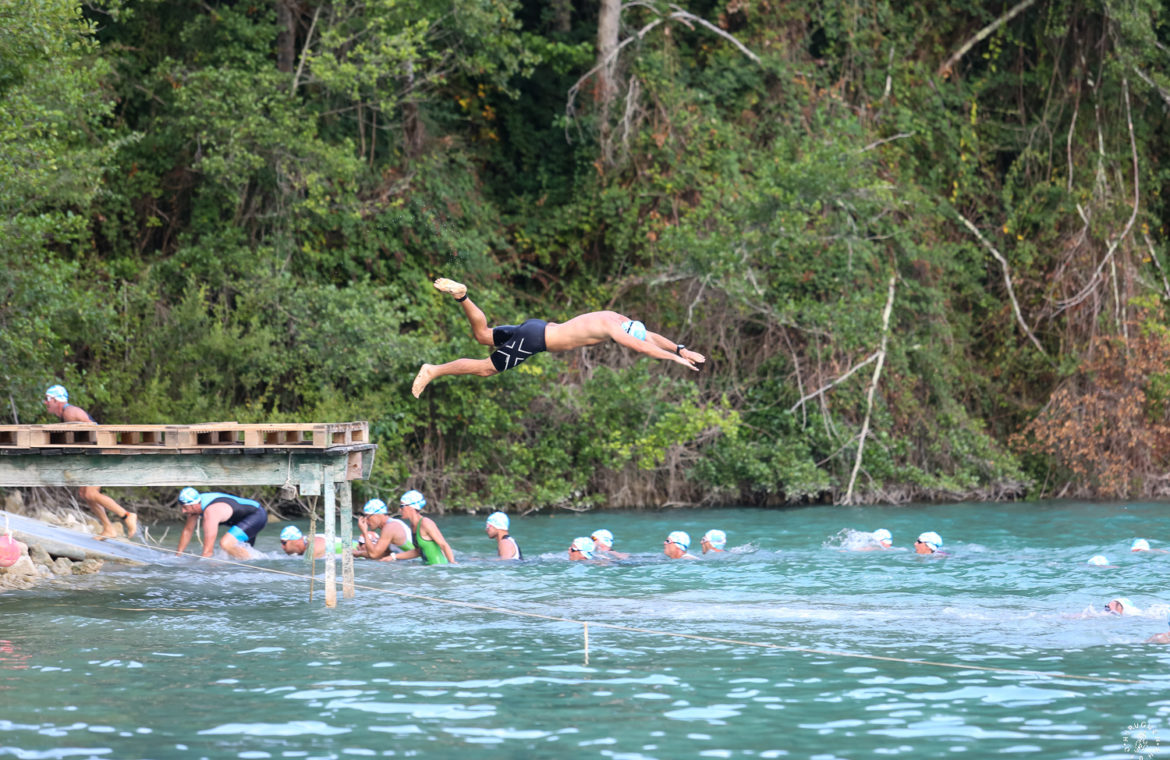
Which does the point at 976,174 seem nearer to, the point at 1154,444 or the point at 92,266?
the point at 1154,444

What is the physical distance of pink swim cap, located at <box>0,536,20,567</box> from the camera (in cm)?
1375

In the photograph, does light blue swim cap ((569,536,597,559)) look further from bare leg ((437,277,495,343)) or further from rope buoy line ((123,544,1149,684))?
bare leg ((437,277,495,343))

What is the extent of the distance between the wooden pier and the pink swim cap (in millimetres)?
1312

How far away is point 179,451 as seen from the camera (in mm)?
12586

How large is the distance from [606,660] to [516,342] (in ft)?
12.4

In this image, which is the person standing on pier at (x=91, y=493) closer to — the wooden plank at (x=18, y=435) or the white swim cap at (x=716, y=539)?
the wooden plank at (x=18, y=435)

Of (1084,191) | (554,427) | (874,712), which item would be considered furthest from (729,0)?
(874,712)

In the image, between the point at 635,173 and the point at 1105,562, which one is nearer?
the point at 1105,562

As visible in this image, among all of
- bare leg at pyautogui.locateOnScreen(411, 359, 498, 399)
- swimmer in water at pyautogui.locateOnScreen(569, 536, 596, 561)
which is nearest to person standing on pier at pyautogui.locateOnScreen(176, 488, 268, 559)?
swimmer in water at pyautogui.locateOnScreen(569, 536, 596, 561)

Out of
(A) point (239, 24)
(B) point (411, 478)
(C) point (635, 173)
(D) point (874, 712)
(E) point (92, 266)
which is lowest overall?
(D) point (874, 712)

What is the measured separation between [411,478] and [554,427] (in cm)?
275

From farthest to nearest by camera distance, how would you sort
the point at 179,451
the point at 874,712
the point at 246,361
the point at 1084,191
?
the point at 1084,191, the point at 246,361, the point at 179,451, the point at 874,712

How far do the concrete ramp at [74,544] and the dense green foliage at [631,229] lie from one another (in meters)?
3.67

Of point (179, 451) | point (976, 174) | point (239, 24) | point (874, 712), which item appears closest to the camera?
point (874, 712)
